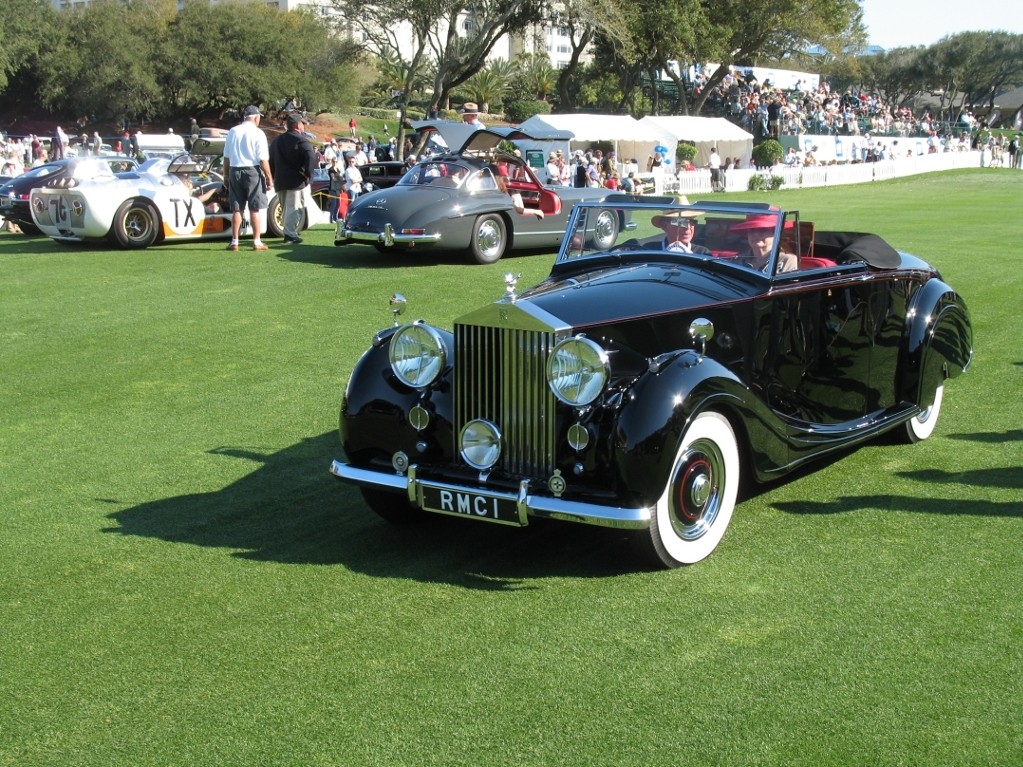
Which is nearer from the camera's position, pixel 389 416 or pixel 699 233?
pixel 389 416

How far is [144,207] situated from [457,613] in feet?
42.3

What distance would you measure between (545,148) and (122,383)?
87.3 ft

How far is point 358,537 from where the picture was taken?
5.27 m

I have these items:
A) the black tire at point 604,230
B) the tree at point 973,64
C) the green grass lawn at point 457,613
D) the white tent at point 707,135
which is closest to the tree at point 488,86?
the white tent at point 707,135

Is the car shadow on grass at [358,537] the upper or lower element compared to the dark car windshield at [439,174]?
lower

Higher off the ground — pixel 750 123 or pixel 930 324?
pixel 750 123

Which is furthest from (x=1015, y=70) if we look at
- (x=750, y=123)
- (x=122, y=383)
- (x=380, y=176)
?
(x=122, y=383)

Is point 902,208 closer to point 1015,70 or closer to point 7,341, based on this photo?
point 7,341

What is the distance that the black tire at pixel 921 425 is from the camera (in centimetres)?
673

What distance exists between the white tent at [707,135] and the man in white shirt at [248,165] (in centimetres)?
2691

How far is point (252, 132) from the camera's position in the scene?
14406mm

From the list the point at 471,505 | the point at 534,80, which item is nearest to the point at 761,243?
the point at 471,505

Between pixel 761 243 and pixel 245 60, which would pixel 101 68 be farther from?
pixel 761 243

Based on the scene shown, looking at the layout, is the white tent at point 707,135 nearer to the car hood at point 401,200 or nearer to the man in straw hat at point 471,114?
the man in straw hat at point 471,114
